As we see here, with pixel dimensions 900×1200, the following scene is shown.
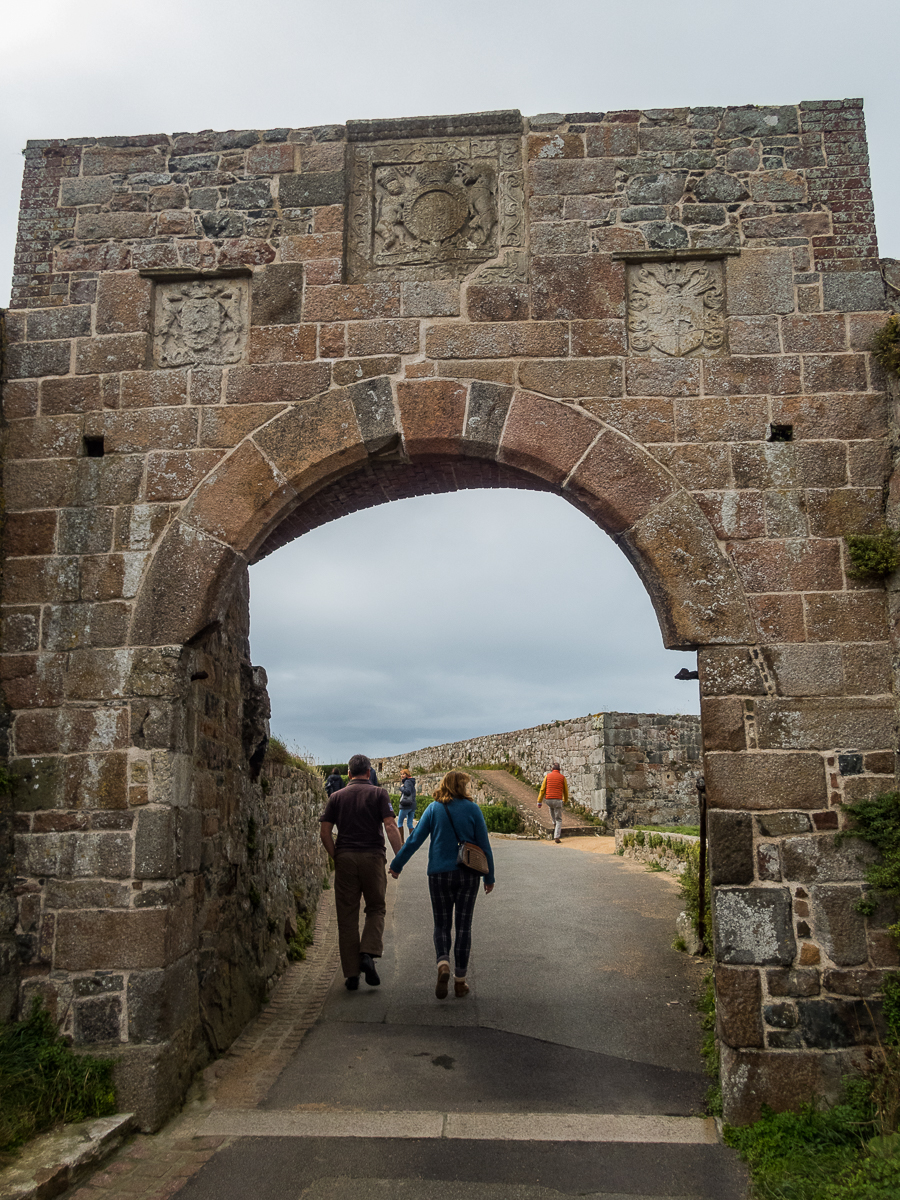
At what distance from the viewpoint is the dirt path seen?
15430 mm

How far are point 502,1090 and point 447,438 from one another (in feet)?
11.6

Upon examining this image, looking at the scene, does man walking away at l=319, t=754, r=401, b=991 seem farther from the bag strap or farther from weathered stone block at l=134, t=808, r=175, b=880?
weathered stone block at l=134, t=808, r=175, b=880

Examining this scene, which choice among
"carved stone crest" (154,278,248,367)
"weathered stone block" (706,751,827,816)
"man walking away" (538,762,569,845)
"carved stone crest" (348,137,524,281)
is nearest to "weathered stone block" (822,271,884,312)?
"carved stone crest" (348,137,524,281)

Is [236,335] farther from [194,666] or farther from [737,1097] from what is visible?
[737,1097]

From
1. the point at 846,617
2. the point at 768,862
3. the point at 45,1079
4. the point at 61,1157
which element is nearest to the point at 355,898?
the point at 45,1079

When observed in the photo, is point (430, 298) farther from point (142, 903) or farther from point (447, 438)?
point (142, 903)

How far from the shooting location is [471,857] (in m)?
5.85

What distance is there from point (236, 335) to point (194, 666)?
201cm

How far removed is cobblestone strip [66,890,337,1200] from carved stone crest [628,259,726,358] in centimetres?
465

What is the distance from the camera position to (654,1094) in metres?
4.51

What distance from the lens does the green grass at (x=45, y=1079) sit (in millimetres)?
4004

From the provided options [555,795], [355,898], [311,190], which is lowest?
[355,898]

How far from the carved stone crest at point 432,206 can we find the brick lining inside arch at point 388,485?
115cm

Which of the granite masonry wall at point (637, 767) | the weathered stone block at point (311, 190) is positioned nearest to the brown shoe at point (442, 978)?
the weathered stone block at point (311, 190)
